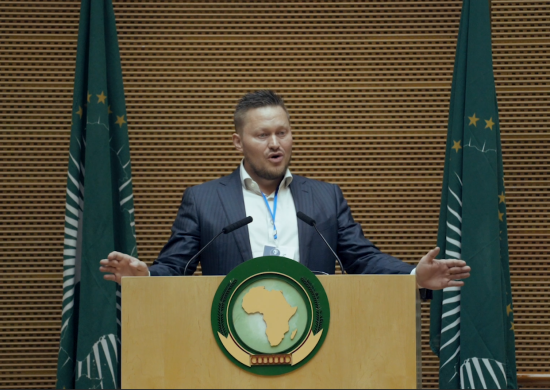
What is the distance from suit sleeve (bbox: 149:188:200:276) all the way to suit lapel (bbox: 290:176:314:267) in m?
0.48

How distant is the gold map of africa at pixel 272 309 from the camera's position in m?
1.88

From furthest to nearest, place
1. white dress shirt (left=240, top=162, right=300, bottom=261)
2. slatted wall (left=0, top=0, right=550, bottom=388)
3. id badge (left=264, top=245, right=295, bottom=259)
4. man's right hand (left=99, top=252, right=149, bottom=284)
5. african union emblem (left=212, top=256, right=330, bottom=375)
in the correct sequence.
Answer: slatted wall (left=0, top=0, right=550, bottom=388)
white dress shirt (left=240, top=162, right=300, bottom=261)
id badge (left=264, top=245, right=295, bottom=259)
man's right hand (left=99, top=252, right=149, bottom=284)
african union emblem (left=212, top=256, right=330, bottom=375)

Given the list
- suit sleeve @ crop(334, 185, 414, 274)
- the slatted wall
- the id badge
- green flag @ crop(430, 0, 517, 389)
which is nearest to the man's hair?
suit sleeve @ crop(334, 185, 414, 274)

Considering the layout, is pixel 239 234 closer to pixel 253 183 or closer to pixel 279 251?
pixel 279 251

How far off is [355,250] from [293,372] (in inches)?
44.4

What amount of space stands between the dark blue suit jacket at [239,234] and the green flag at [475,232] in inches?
30.9

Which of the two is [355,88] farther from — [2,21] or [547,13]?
[2,21]

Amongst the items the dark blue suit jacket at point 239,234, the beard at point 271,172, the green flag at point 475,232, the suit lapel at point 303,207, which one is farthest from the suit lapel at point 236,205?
the green flag at point 475,232

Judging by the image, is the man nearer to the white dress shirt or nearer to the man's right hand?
the white dress shirt

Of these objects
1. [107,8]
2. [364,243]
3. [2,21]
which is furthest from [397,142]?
[2,21]

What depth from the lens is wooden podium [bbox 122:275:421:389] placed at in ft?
6.15

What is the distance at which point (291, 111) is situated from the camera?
14.4 ft

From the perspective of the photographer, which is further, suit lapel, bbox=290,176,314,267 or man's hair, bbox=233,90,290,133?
man's hair, bbox=233,90,290,133

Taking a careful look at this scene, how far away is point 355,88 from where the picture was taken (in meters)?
4.41
